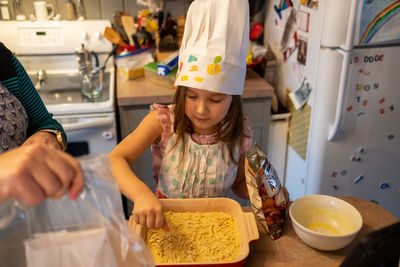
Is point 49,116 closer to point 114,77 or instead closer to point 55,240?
point 55,240

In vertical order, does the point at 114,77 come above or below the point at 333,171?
above

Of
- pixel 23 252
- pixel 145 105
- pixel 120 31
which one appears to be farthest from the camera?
pixel 120 31

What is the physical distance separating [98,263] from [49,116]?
2.52 feet

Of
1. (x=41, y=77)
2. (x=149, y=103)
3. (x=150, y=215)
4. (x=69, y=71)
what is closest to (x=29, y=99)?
(x=150, y=215)

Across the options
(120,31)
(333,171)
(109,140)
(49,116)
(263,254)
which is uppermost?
(120,31)

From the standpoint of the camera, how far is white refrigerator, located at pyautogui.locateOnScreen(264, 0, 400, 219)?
164 centimetres

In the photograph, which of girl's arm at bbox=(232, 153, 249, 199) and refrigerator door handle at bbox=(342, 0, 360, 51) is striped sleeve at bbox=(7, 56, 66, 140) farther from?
refrigerator door handle at bbox=(342, 0, 360, 51)

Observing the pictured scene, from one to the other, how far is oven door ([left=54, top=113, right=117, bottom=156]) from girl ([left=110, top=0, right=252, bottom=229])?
67 cm

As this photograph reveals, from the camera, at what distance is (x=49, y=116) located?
3.87ft

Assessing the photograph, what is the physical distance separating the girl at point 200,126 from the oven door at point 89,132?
2.21ft

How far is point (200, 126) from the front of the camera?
1161 millimetres

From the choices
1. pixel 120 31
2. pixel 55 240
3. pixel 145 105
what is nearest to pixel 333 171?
pixel 145 105

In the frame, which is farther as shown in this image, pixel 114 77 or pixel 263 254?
pixel 114 77

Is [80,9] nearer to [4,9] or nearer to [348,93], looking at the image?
[4,9]
